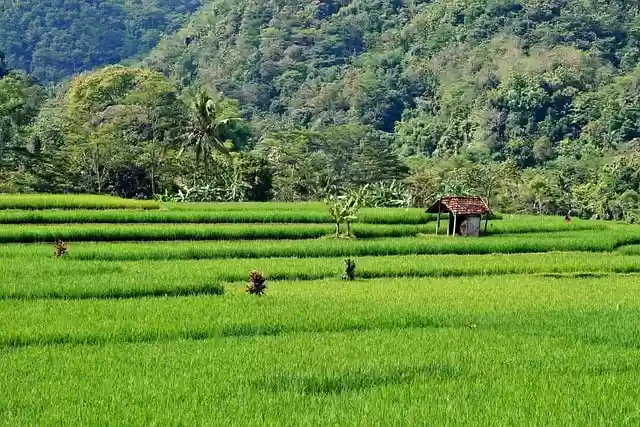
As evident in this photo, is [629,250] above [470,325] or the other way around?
the other way around

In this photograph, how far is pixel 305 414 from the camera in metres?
7.04

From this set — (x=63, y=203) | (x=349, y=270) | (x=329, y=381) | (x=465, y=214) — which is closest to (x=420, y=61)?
(x=465, y=214)

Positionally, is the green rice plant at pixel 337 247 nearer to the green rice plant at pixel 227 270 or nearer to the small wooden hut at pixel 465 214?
the green rice plant at pixel 227 270

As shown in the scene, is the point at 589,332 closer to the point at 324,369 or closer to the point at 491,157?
the point at 324,369

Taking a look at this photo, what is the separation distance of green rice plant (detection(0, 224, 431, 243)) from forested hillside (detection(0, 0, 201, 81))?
125m

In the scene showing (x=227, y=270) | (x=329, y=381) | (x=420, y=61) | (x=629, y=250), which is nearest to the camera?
(x=329, y=381)

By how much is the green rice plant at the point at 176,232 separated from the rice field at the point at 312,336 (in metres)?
0.25

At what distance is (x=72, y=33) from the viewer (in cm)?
15625

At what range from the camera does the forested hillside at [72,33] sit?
482 feet

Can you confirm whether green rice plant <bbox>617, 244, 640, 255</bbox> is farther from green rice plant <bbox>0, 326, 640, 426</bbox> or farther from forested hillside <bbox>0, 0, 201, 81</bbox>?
forested hillside <bbox>0, 0, 201, 81</bbox>

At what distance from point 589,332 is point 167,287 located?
22.8 feet

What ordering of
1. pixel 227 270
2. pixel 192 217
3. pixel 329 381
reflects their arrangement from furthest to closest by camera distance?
1. pixel 192 217
2. pixel 227 270
3. pixel 329 381

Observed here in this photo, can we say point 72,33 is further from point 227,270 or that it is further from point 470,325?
point 470,325

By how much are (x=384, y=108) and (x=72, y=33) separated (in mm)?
82674
